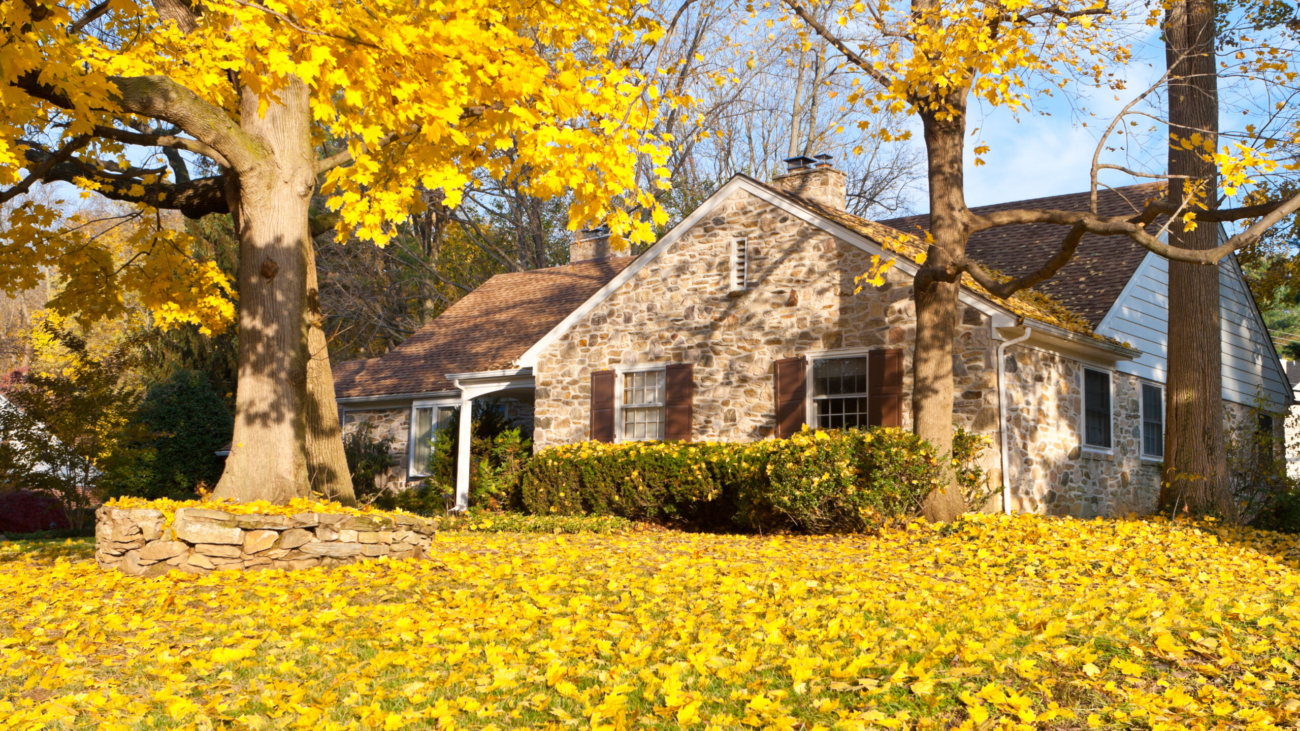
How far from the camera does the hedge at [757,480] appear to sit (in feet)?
35.1

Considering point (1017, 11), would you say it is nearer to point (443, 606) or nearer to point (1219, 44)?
point (1219, 44)

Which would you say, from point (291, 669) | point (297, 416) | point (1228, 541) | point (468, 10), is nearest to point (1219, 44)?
point (1228, 541)

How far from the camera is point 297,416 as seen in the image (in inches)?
351

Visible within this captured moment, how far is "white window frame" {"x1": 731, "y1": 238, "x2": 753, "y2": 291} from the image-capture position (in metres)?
13.9

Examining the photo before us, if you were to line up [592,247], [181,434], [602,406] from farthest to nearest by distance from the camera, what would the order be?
[592,247]
[181,434]
[602,406]

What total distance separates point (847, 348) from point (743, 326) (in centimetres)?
162

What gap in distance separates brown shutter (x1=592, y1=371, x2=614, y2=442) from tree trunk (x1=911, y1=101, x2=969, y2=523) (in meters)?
5.09

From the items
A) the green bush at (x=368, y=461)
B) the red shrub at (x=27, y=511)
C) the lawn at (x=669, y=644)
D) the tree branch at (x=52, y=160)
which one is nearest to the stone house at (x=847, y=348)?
the green bush at (x=368, y=461)

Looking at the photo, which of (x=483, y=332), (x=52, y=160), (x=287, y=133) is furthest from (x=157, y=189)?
(x=483, y=332)

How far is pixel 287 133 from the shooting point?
9.49 metres

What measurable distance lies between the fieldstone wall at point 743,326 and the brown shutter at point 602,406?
22 cm

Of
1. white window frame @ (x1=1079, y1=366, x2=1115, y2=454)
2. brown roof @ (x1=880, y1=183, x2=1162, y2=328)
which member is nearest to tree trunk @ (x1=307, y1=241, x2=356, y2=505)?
brown roof @ (x1=880, y1=183, x2=1162, y2=328)

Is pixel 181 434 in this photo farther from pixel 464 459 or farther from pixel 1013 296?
pixel 1013 296

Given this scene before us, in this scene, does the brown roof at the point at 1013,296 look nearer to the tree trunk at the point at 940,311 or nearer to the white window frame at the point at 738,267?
the tree trunk at the point at 940,311
